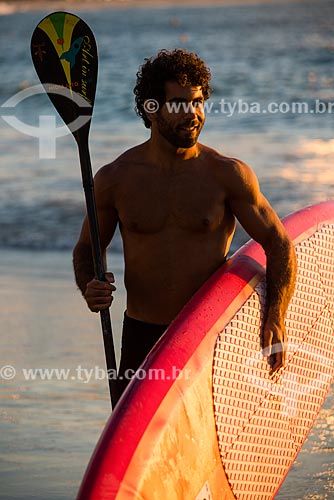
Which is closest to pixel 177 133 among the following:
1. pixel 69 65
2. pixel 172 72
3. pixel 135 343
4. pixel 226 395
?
pixel 172 72

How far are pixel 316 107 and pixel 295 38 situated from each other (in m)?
11.8

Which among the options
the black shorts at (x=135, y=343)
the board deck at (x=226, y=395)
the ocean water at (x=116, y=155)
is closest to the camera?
the board deck at (x=226, y=395)

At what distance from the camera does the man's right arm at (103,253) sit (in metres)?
4.64

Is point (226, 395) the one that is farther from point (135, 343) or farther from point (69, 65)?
point (69, 65)

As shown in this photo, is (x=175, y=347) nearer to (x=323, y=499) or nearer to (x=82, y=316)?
(x=323, y=499)

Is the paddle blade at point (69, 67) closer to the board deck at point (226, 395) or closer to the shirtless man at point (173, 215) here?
the shirtless man at point (173, 215)

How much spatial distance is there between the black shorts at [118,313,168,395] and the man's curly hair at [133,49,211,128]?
810mm

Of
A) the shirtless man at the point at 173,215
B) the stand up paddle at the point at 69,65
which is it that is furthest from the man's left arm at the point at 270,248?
the stand up paddle at the point at 69,65

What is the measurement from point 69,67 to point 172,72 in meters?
0.50

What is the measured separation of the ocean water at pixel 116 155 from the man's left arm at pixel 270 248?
2.82 feet

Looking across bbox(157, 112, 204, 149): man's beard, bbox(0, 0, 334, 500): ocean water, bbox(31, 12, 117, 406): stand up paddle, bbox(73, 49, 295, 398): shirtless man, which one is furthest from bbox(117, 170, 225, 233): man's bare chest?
bbox(0, 0, 334, 500): ocean water

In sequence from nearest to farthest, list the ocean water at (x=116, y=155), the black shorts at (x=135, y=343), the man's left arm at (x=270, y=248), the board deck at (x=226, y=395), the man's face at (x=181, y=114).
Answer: the board deck at (x=226, y=395) < the man's face at (x=181, y=114) < the man's left arm at (x=270, y=248) < the black shorts at (x=135, y=343) < the ocean water at (x=116, y=155)

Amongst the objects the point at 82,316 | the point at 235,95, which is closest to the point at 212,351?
the point at 82,316

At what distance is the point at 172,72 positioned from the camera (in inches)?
182
